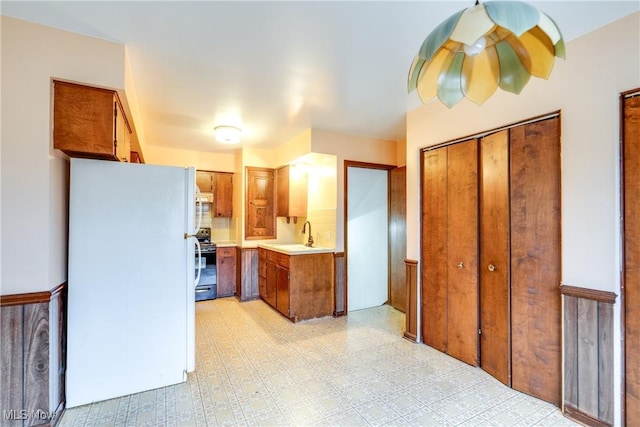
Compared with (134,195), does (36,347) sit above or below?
below

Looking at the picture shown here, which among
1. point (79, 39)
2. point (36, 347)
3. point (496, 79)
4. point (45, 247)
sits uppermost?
point (79, 39)

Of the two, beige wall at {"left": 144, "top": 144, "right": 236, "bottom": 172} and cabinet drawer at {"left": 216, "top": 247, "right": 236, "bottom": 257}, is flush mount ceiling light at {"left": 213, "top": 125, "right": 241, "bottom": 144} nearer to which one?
beige wall at {"left": 144, "top": 144, "right": 236, "bottom": 172}

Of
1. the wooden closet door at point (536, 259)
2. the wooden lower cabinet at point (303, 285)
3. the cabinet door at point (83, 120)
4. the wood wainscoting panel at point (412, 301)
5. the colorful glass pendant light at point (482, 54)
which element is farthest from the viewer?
the wooden lower cabinet at point (303, 285)

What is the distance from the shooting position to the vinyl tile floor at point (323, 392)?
6.35 feet

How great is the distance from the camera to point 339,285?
4.06 m

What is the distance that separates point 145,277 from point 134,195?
63cm

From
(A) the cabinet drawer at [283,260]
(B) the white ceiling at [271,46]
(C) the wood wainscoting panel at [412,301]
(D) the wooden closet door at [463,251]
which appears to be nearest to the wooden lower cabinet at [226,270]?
(A) the cabinet drawer at [283,260]

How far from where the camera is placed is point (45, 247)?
1839 mm

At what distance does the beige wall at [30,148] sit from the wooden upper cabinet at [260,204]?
2976mm

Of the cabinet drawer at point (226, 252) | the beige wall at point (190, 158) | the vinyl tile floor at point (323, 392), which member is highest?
the beige wall at point (190, 158)

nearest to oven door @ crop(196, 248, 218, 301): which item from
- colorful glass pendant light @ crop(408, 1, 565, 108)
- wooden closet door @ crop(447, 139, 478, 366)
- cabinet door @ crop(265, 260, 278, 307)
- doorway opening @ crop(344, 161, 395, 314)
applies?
cabinet door @ crop(265, 260, 278, 307)

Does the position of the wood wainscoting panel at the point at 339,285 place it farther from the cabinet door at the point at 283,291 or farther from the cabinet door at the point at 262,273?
the cabinet door at the point at 262,273

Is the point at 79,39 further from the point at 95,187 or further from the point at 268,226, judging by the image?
the point at 268,226

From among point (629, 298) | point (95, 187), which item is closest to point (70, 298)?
point (95, 187)
